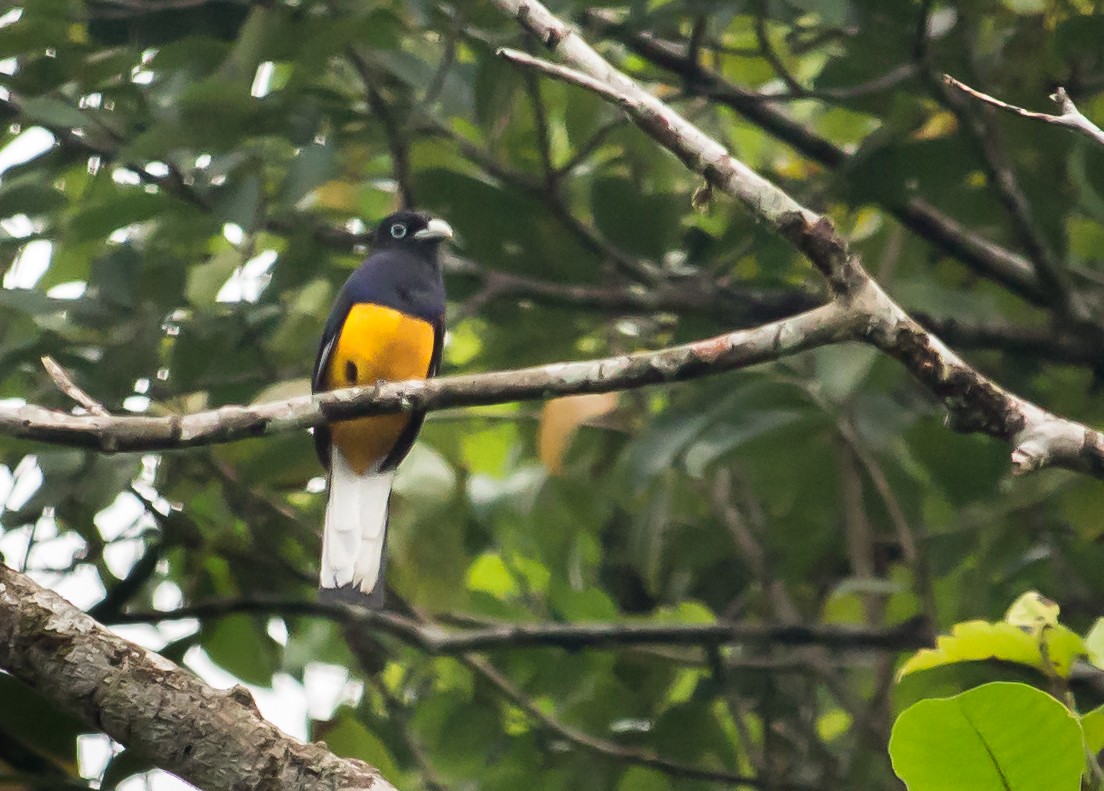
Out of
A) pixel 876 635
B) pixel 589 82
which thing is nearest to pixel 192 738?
pixel 589 82

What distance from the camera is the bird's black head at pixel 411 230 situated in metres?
4.39

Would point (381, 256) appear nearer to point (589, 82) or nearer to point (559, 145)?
point (559, 145)

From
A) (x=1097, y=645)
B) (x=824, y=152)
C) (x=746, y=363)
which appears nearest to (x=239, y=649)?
(x=746, y=363)

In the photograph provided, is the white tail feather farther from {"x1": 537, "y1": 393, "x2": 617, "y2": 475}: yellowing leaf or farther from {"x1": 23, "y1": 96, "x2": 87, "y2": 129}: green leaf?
{"x1": 23, "y1": 96, "x2": 87, "y2": 129}: green leaf

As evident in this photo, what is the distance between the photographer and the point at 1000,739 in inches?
63.2

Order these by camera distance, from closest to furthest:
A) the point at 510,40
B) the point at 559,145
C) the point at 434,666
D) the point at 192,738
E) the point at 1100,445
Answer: the point at 192,738
the point at 1100,445
the point at 510,40
the point at 434,666
the point at 559,145

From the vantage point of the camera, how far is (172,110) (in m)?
3.58

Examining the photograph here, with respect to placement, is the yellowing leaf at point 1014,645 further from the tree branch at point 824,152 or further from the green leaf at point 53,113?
the green leaf at point 53,113

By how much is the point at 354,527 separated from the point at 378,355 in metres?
0.69

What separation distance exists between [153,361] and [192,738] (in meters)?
1.70

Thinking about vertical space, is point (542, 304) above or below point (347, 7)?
below

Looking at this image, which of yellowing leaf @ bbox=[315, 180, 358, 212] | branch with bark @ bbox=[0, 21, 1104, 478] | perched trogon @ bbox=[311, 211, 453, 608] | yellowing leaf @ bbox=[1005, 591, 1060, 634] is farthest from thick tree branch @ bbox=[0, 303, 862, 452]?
yellowing leaf @ bbox=[315, 180, 358, 212]

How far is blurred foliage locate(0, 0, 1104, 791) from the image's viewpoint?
12.2 feet

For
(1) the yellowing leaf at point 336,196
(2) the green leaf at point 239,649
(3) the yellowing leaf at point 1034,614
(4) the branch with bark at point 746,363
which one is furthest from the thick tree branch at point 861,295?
(1) the yellowing leaf at point 336,196
